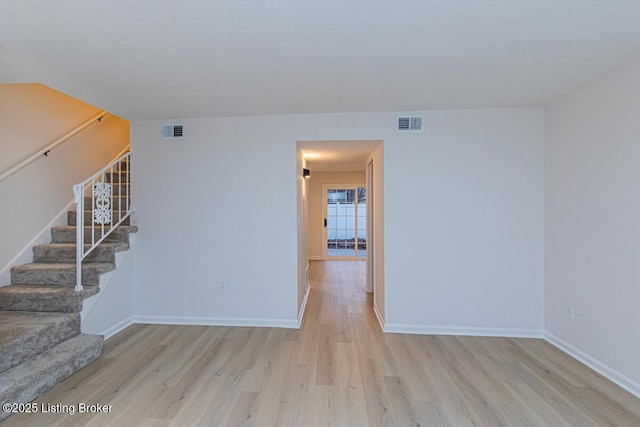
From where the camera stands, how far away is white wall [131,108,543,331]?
307 centimetres

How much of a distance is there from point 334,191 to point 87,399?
6588 millimetres

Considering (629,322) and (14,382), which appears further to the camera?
(629,322)

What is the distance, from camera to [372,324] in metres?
3.38

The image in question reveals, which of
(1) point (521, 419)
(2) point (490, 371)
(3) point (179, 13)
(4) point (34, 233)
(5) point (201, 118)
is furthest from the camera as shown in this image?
(5) point (201, 118)

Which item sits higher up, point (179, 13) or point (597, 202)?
point (179, 13)

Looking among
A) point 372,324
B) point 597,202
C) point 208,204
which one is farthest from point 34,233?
point 597,202

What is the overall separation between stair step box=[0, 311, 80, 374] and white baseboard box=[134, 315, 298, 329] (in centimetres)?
84

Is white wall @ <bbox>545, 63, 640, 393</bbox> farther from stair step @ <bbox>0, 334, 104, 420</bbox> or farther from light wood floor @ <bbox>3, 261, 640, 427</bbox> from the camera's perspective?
stair step @ <bbox>0, 334, 104, 420</bbox>

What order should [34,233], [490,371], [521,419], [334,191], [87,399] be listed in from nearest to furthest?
1. [521,419]
2. [87,399]
3. [490,371]
4. [34,233]
5. [334,191]

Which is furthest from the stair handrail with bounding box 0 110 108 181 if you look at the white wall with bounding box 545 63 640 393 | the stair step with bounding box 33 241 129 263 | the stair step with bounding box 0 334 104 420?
the white wall with bounding box 545 63 640 393

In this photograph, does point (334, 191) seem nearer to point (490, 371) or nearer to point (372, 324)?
point (372, 324)

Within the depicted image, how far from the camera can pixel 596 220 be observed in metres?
2.41

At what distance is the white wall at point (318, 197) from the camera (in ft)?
25.7

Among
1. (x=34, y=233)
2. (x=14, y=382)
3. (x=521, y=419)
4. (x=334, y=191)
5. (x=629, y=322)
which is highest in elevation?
(x=334, y=191)
